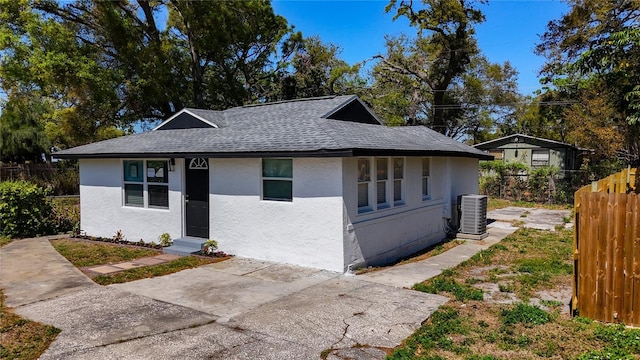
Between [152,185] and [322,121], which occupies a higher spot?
[322,121]

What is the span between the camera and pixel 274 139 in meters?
9.52

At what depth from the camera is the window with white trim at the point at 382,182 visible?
9742mm

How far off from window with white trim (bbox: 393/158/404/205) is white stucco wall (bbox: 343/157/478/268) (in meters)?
0.13

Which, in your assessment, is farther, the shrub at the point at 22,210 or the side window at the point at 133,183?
the shrub at the point at 22,210

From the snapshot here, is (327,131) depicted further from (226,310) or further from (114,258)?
(114,258)

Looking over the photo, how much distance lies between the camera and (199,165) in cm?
1047

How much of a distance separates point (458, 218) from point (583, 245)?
302 inches

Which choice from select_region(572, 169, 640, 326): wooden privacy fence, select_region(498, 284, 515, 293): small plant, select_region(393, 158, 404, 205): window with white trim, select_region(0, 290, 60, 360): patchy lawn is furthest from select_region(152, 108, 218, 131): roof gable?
select_region(572, 169, 640, 326): wooden privacy fence

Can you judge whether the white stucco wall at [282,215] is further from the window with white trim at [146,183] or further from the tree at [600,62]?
the tree at [600,62]

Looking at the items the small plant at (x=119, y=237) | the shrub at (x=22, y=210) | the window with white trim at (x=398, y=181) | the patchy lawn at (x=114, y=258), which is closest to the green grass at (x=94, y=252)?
the patchy lawn at (x=114, y=258)

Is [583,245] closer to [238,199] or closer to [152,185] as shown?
[238,199]

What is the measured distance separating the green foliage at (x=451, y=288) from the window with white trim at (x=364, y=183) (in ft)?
7.21

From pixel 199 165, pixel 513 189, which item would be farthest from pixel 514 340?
pixel 513 189

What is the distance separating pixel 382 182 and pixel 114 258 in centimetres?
639
